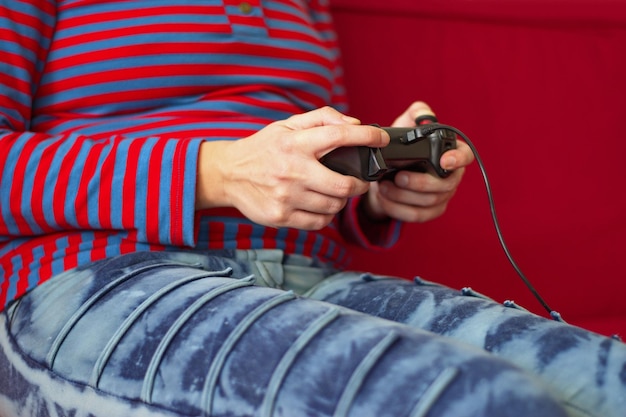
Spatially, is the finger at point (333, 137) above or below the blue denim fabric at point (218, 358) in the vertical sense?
above

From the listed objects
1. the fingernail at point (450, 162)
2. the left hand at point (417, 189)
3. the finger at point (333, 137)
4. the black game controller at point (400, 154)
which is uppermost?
the finger at point (333, 137)

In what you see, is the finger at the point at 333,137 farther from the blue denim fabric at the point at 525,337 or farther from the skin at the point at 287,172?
the blue denim fabric at the point at 525,337

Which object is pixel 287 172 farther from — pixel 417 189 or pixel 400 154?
pixel 417 189

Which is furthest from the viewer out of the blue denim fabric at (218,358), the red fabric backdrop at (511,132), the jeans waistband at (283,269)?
the red fabric backdrop at (511,132)

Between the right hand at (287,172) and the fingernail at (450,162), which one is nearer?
the right hand at (287,172)

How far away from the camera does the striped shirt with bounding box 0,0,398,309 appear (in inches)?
28.1

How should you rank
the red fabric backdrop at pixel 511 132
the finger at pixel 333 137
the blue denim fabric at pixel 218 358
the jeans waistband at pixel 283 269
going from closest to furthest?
the blue denim fabric at pixel 218 358
the finger at pixel 333 137
the jeans waistband at pixel 283 269
the red fabric backdrop at pixel 511 132

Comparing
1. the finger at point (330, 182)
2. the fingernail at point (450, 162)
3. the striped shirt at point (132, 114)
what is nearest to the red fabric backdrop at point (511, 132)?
the striped shirt at point (132, 114)

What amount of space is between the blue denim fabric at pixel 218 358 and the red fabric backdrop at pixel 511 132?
594 millimetres

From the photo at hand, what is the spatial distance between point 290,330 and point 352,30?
79cm

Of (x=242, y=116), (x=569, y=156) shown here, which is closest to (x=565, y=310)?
(x=569, y=156)

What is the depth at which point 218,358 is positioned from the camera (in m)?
0.52

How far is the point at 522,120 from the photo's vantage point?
1.22 meters

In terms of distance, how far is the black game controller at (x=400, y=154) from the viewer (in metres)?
0.67
